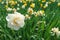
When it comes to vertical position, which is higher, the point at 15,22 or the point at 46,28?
the point at 15,22

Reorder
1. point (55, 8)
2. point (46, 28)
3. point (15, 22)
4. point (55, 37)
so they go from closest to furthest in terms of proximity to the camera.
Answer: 1. point (15, 22)
2. point (55, 37)
3. point (46, 28)
4. point (55, 8)

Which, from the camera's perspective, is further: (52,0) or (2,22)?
(52,0)

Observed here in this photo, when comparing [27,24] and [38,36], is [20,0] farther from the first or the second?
[38,36]

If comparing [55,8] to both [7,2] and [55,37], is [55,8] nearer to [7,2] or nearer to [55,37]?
[7,2]

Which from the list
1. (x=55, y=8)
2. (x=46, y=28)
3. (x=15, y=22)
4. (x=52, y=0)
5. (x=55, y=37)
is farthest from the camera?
(x=52, y=0)

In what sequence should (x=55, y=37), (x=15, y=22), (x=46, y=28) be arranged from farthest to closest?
(x=46, y=28), (x=55, y=37), (x=15, y=22)

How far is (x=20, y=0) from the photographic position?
430 centimetres

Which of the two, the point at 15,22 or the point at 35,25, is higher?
the point at 15,22

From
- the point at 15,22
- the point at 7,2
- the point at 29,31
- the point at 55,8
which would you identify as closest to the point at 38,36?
the point at 29,31

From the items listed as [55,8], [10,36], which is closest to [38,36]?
[10,36]

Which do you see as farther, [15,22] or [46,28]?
[46,28]

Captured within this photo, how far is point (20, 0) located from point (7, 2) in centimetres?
25

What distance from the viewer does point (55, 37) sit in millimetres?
2484

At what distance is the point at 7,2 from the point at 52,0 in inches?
32.0
